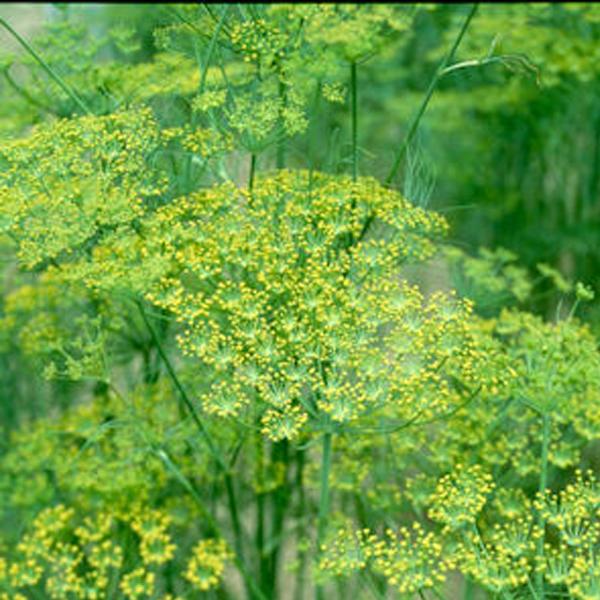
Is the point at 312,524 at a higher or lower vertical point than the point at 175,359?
lower

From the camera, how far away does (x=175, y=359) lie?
414cm

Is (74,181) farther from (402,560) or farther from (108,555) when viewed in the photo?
(402,560)

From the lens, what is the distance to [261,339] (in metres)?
2.78

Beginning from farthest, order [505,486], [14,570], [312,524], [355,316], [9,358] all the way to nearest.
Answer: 1. [9,358]
2. [312,524]
3. [505,486]
4. [14,570]
5. [355,316]

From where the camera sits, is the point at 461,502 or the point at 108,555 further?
the point at 108,555

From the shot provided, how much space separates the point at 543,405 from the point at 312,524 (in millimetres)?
1392

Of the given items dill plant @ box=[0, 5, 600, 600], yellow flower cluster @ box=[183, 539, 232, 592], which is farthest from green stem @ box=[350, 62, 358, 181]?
yellow flower cluster @ box=[183, 539, 232, 592]

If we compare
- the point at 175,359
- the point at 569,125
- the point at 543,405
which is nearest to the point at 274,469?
the point at 175,359

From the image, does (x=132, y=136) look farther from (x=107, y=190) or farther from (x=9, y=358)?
(x=9, y=358)

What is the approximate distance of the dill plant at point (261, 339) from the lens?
2.75 meters

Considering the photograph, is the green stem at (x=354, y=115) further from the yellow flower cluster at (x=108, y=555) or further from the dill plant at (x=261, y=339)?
the yellow flower cluster at (x=108, y=555)

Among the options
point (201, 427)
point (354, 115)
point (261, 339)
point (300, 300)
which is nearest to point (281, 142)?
point (354, 115)

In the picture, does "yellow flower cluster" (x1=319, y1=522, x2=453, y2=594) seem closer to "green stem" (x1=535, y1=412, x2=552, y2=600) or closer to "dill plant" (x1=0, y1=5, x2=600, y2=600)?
"dill plant" (x1=0, y1=5, x2=600, y2=600)

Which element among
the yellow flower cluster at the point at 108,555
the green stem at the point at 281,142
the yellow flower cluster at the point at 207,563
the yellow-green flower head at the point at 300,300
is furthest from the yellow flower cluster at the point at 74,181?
the yellow flower cluster at the point at 207,563
